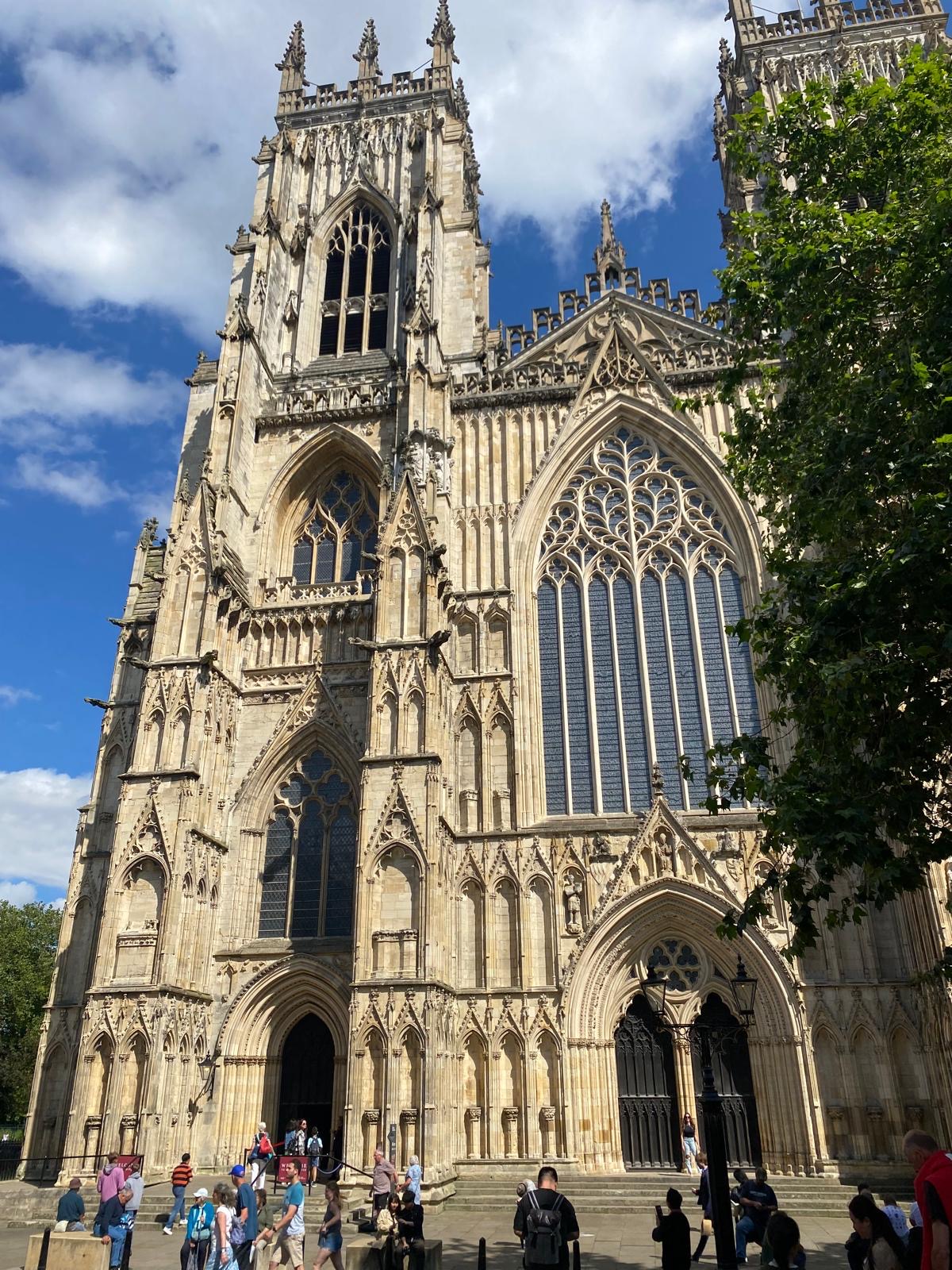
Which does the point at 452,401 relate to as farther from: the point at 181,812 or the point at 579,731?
the point at 181,812

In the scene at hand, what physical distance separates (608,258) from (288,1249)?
25.1 meters

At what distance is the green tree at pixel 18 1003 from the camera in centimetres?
4234

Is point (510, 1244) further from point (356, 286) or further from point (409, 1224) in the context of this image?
point (356, 286)

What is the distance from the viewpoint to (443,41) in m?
33.9

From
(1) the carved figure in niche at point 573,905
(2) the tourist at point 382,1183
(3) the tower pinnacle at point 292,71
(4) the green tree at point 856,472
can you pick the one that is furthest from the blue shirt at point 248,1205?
(3) the tower pinnacle at point 292,71

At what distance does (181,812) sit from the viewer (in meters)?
19.2

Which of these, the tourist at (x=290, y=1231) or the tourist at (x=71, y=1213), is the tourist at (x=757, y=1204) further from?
the tourist at (x=71, y=1213)

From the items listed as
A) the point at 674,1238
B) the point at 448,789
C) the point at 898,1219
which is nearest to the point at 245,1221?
the point at 674,1238

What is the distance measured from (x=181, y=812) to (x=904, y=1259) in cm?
1531

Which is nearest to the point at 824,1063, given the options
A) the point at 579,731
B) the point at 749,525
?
the point at 579,731

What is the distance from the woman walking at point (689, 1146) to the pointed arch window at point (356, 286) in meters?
21.7

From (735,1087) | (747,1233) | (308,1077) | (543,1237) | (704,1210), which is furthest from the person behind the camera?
(308,1077)

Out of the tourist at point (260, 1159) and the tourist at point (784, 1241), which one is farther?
the tourist at point (260, 1159)

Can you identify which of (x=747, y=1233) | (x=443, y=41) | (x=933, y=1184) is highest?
(x=443, y=41)
